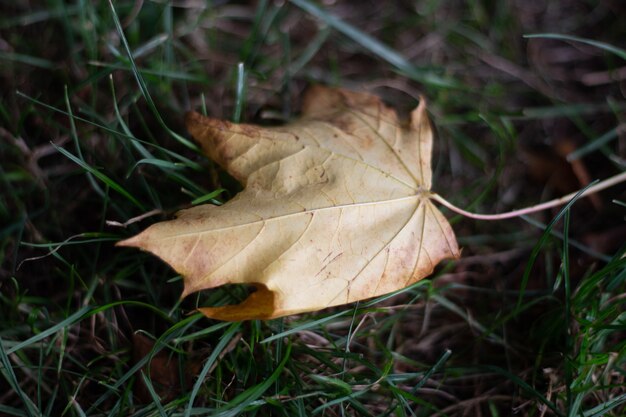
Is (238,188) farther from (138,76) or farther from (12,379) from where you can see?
(12,379)

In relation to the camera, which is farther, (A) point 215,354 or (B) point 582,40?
(B) point 582,40

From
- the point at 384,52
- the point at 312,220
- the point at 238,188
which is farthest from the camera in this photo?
the point at 384,52

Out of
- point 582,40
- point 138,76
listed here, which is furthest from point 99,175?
point 582,40

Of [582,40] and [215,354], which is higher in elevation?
[582,40]

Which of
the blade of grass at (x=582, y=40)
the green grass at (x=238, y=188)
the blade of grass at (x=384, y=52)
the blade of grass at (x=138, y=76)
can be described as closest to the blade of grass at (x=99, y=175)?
the green grass at (x=238, y=188)

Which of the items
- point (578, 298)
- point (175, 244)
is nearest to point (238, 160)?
point (175, 244)

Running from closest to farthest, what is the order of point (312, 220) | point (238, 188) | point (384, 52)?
point (312, 220) < point (238, 188) < point (384, 52)

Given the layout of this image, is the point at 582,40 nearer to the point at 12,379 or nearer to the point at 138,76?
the point at 138,76

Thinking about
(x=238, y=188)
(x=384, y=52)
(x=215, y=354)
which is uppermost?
(x=384, y=52)
